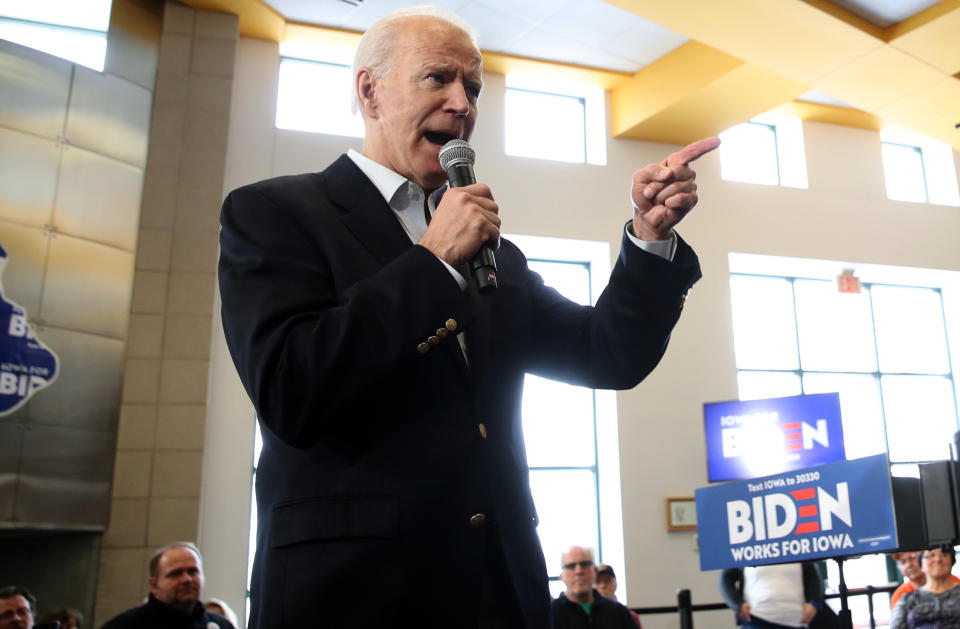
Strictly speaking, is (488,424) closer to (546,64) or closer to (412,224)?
(412,224)

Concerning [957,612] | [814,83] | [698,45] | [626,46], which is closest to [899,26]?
[814,83]

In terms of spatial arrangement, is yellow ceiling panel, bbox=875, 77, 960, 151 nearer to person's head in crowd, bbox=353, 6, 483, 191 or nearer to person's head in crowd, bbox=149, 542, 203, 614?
person's head in crowd, bbox=149, 542, 203, 614

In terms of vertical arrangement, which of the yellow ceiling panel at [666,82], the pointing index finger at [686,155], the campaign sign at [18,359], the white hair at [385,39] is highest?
the yellow ceiling panel at [666,82]

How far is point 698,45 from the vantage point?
8344mm

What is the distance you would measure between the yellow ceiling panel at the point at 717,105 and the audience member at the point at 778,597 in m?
4.27

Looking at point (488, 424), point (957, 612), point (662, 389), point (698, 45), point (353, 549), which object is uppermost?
point (698, 45)

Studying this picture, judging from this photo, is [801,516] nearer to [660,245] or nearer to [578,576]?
[660,245]

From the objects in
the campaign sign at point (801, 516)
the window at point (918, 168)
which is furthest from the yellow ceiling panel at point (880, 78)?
the campaign sign at point (801, 516)

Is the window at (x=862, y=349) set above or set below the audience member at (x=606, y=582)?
above

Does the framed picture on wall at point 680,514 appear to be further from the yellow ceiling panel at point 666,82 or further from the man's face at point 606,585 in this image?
the yellow ceiling panel at point 666,82

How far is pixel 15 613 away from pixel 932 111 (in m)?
8.20

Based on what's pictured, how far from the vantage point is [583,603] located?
552cm

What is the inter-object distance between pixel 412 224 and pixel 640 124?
26.1 ft

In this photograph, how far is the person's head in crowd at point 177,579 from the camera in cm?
439
